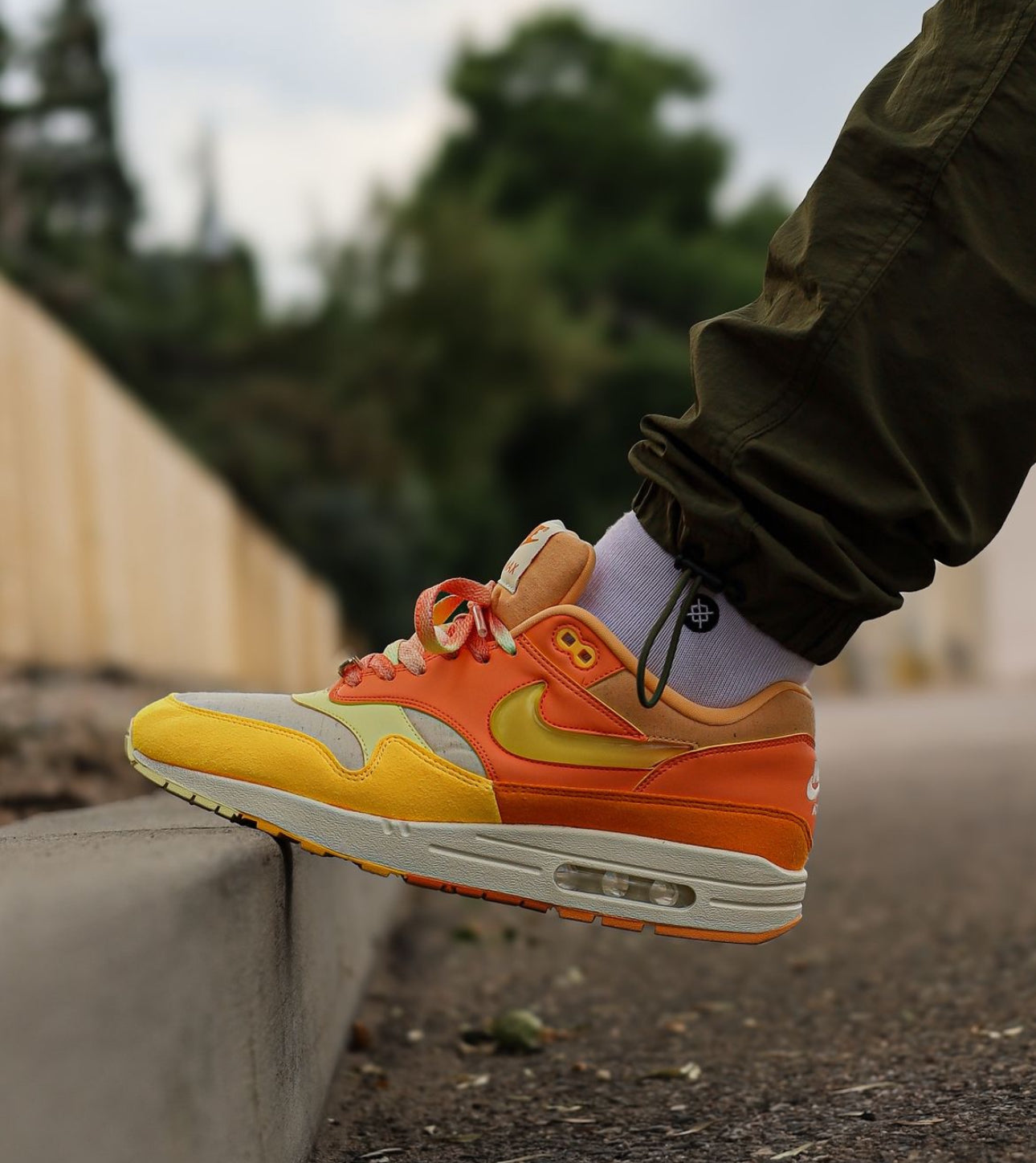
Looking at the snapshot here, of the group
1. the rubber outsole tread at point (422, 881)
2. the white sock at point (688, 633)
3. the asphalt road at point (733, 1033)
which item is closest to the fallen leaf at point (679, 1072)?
the asphalt road at point (733, 1033)

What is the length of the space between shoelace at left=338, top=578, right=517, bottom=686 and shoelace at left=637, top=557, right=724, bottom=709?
155 millimetres

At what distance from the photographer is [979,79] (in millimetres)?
1386

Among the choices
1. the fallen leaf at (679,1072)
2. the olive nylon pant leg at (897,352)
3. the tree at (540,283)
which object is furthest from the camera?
the tree at (540,283)

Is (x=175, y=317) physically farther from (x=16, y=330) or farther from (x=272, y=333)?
(x=16, y=330)

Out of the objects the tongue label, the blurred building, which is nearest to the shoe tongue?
the tongue label

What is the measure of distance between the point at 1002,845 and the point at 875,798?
151cm

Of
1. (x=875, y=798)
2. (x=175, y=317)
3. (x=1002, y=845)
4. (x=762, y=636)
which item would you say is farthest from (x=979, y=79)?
(x=175, y=317)

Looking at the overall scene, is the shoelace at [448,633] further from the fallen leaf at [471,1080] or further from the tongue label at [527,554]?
the fallen leaf at [471,1080]

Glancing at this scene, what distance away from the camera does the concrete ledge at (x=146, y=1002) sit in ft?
3.20

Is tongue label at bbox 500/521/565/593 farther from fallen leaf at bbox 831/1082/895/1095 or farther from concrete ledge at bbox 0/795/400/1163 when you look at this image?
fallen leaf at bbox 831/1082/895/1095

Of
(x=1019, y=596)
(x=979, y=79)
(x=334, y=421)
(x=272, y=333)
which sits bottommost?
(x=1019, y=596)

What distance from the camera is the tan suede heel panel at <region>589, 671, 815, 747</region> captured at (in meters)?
1.59

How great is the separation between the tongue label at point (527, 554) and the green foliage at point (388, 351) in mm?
6766
